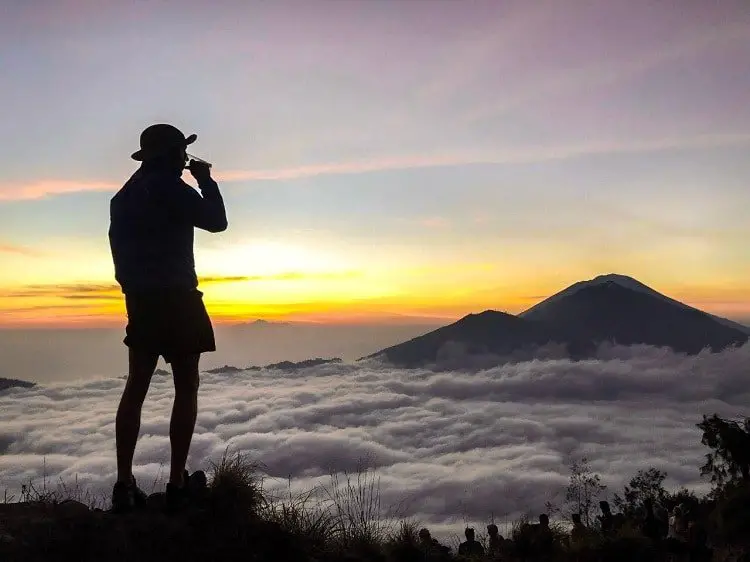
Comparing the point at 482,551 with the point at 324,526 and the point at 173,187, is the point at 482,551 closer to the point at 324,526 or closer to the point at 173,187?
the point at 324,526

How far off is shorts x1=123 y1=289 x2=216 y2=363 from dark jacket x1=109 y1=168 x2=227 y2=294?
0.23 feet

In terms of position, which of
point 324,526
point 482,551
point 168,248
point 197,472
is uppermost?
point 168,248

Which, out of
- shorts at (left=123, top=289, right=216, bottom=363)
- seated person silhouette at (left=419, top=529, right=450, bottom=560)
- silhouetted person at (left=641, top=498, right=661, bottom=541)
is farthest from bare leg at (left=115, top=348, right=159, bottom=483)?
silhouetted person at (left=641, top=498, right=661, bottom=541)

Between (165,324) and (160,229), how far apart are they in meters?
0.66

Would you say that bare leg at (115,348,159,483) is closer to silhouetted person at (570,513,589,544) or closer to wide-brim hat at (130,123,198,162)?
wide-brim hat at (130,123,198,162)

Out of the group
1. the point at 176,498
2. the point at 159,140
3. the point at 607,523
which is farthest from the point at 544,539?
the point at 159,140

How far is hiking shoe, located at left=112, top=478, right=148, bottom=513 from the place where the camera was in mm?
4535

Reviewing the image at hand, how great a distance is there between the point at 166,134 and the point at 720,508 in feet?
110

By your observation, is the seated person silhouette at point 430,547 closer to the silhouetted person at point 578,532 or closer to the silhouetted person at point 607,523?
the silhouetted person at point 578,532

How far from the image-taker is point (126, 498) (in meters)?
4.57

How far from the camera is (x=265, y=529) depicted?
453 cm

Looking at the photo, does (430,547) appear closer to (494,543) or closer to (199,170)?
(494,543)

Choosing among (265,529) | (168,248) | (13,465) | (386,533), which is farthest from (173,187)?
(13,465)

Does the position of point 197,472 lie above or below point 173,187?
below
